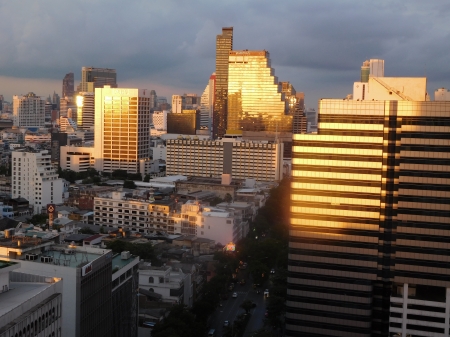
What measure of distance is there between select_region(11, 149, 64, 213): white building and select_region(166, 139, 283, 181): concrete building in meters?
23.7

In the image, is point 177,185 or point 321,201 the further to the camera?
point 177,185

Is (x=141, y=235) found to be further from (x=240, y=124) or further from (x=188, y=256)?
(x=240, y=124)

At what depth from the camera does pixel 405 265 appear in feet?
85.7

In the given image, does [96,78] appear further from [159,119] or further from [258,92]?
[258,92]

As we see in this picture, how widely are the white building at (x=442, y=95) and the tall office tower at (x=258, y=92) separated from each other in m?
75.8

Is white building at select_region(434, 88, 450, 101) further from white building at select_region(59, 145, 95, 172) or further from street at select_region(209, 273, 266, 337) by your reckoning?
white building at select_region(59, 145, 95, 172)

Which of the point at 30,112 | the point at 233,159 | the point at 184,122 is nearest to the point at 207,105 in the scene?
the point at 184,122

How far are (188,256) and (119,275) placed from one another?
48.5 feet

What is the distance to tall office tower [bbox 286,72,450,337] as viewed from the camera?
25.8 meters

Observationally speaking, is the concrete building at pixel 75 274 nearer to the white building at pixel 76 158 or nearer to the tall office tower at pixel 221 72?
the white building at pixel 76 158

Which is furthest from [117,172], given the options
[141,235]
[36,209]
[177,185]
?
[141,235]

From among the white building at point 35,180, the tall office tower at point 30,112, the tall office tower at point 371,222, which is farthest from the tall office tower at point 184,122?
the tall office tower at point 371,222

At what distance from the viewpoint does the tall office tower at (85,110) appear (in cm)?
14750

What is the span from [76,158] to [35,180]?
105 ft
